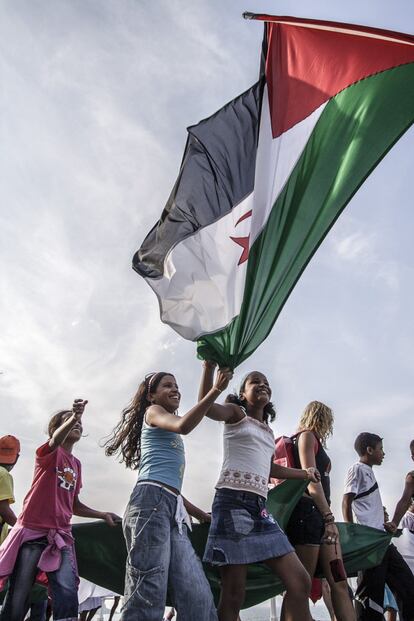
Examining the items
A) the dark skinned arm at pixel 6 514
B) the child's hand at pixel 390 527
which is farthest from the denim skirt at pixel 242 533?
the child's hand at pixel 390 527

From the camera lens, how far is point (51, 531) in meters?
4.53

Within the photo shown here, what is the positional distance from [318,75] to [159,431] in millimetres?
2938

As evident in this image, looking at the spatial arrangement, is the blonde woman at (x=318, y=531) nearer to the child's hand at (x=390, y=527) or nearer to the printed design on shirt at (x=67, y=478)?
the child's hand at (x=390, y=527)

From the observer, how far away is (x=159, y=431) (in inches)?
158

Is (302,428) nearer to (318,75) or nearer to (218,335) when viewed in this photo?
(218,335)

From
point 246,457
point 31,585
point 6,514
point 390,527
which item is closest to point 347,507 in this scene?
point 390,527

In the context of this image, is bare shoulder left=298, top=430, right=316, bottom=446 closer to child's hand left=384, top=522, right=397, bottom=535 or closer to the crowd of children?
the crowd of children

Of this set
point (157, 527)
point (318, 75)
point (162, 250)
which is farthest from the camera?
point (318, 75)

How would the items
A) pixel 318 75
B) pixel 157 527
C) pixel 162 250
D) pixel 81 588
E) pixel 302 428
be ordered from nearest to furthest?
pixel 157 527
pixel 162 250
pixel 318 75
pixel 302 428
pixel 81 588

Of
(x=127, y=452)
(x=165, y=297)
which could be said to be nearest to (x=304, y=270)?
(x=165, y=297)

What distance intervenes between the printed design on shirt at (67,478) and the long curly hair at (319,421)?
2.01 metres

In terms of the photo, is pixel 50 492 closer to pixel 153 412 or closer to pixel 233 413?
pixel 153 412

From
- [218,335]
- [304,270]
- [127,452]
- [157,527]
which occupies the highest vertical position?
[304,270]

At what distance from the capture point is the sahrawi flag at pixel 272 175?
4.04m
